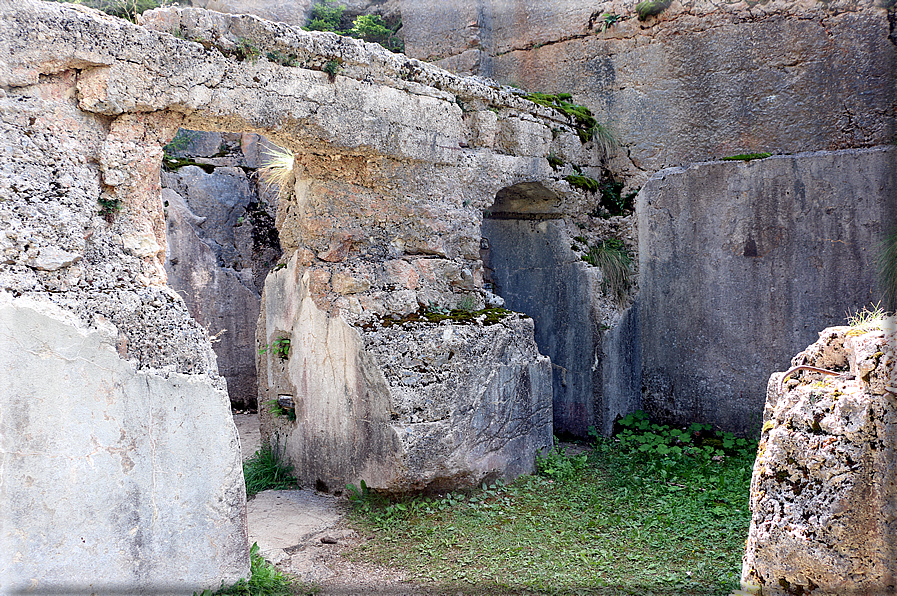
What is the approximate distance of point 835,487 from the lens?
2135 millimetres

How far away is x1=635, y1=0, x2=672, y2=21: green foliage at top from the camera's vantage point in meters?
6.26

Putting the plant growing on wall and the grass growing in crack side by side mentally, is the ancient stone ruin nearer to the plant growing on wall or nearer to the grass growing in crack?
the plant growing on wall

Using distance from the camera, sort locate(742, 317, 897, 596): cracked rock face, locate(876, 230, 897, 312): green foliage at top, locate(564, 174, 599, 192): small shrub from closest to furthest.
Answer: locate(742, 317, 897, 596): cracked rock face, locate(876, 230, 897, 312): green foliage at top, locate(564, 174, 599, 192): small shrub

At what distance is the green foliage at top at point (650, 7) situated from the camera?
20.5ft

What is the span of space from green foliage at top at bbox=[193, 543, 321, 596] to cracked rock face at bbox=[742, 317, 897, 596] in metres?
2.16

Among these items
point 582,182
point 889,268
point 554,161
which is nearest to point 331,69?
point 554,161

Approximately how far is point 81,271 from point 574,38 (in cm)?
540

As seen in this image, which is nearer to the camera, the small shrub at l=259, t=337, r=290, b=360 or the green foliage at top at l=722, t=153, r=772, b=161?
the small shrub at l=259, t=337, r=290, b=360

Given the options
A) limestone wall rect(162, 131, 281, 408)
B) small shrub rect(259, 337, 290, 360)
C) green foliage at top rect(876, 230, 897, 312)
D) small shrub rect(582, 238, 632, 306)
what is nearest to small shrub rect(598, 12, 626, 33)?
small shrub rect(582, 238, 632, 306)

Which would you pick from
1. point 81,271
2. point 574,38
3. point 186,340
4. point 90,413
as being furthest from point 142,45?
point 574,38

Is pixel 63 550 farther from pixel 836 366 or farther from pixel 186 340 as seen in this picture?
pixel 836 366

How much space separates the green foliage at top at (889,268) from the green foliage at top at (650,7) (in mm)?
2897

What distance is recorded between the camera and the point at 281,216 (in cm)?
496

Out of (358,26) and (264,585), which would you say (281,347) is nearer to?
(264,585)
